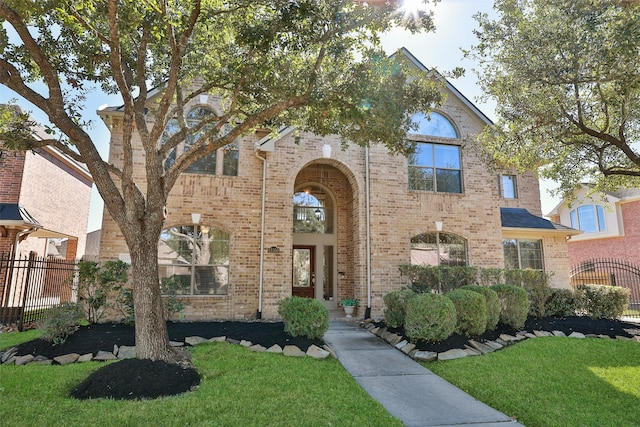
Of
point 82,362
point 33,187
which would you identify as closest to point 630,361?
point 82,362

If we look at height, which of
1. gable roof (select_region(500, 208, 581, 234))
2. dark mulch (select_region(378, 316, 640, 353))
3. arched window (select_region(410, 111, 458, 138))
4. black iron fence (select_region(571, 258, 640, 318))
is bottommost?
dark mulch (select_region(378, 316, 640, 353))

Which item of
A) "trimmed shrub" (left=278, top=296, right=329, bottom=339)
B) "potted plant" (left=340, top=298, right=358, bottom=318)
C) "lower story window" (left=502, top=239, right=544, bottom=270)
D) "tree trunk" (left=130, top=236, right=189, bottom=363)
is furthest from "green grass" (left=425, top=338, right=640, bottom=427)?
"lower story window" (left=502, top=239, right=544, bottom=270)

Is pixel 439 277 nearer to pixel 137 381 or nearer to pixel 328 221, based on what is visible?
pixel 328 221

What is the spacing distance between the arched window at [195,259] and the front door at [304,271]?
3.13 metres

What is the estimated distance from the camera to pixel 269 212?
11305 mm

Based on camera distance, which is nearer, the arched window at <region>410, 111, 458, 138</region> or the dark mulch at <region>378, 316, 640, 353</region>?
the dark mulch at <region>378, 316, 640, 353</region>

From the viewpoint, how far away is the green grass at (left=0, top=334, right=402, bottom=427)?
4.14 metres

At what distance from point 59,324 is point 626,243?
2517 centimetres

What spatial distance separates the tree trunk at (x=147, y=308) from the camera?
5.70 meters

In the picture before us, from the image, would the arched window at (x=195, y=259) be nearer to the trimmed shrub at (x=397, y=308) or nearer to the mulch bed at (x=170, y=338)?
the mulch bed at (x=170, y=338)

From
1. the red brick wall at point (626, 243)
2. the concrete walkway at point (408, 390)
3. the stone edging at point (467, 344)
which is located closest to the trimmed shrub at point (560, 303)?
the stone edging at point (467, 344)

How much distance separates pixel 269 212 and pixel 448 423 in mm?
7909

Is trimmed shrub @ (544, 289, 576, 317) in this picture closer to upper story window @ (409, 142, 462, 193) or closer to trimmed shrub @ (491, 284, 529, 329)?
trimmed shrub @ (491, 284, 529, 329)

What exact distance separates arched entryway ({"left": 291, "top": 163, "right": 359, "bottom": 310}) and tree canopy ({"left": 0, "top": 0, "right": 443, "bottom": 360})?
530 centimetres
